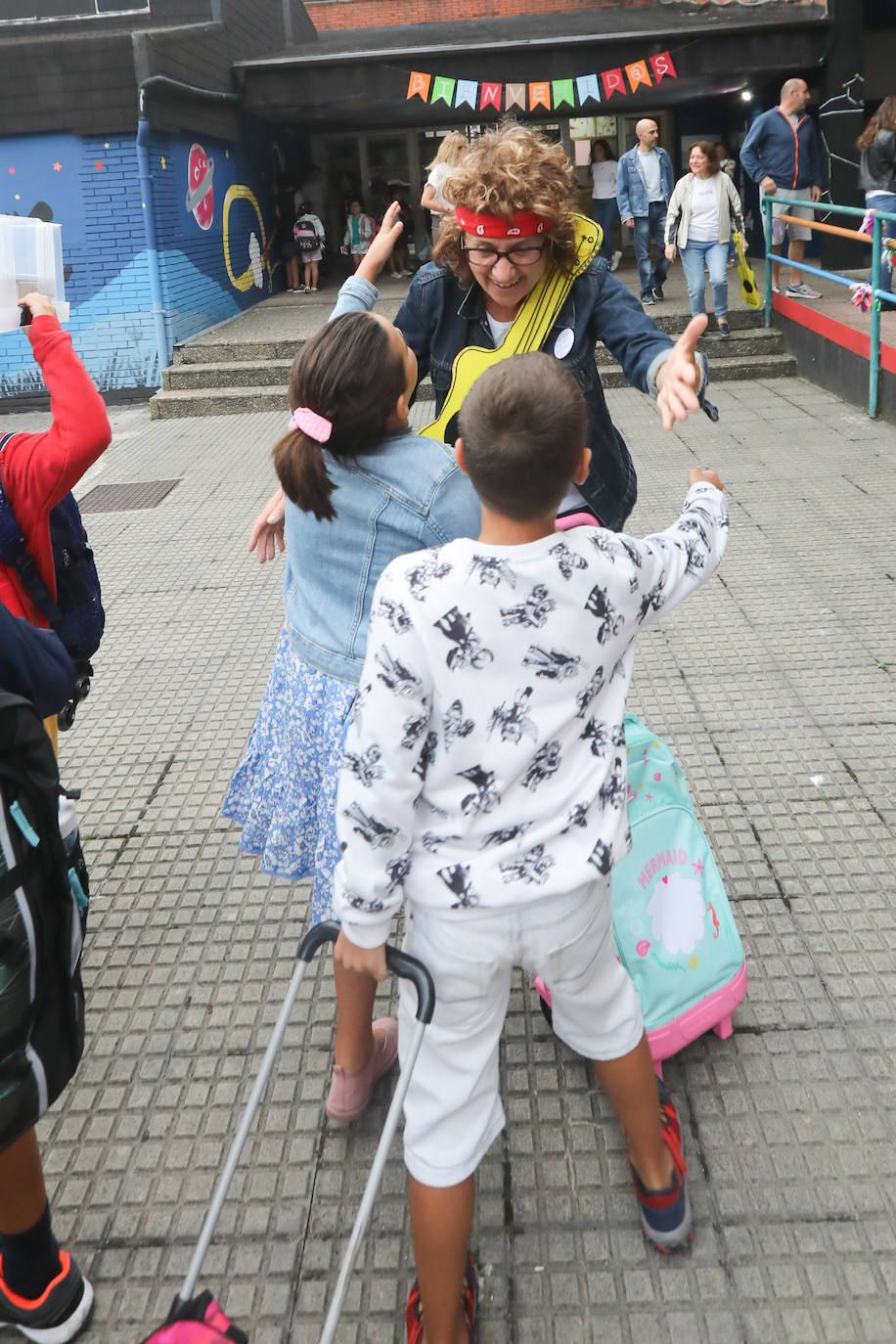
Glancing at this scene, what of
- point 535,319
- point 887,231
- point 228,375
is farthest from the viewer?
point 228,375

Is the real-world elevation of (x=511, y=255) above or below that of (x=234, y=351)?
above

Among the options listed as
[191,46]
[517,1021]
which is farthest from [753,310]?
[517,1021]

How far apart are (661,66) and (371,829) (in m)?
13.4

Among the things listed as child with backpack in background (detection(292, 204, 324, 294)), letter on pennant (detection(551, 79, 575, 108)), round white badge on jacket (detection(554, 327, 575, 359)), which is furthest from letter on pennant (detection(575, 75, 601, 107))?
round white badge on jacket (detection(554, 327, 575, 359))

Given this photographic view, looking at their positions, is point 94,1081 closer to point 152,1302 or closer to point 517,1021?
point 152,1302

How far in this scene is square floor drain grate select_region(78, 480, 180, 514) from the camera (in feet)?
24.9

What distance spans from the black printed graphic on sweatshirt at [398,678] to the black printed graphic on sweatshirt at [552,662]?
165 millimetres

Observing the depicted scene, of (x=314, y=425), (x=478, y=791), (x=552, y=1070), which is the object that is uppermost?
(x=314, y=425)

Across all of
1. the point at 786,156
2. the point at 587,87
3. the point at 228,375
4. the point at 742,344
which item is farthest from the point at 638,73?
the point at 228,375

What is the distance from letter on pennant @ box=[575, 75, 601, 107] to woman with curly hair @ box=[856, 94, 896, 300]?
187 inches

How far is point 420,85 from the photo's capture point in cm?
1270

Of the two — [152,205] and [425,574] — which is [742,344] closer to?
[152,205]

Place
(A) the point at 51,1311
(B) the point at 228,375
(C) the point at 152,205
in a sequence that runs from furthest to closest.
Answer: (C) the point at 152,205, (B) the point at 228,375, (A) the point at 51,1311

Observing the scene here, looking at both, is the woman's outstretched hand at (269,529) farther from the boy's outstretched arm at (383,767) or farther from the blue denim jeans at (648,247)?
the blue denim jeans at (648,247)
